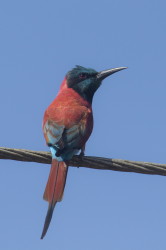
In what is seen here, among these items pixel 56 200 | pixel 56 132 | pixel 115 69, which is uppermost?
pixel 115 69

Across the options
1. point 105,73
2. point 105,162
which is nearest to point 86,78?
point 105,73

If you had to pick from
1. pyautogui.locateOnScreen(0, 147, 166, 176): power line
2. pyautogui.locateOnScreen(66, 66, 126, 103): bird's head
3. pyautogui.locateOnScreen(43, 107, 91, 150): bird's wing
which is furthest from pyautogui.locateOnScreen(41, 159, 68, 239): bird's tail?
pyautogui.locateOnScreen(66, 66, 126, 103): bird's head

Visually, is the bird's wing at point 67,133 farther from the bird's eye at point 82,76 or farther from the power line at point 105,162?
the bird's eye at point 82,76

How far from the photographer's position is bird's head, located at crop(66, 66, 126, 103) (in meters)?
7.16

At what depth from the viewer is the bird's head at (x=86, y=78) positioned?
716 centimetres

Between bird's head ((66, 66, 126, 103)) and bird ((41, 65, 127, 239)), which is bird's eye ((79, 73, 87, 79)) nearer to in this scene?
bird's head ((66, 66, 126, 103))

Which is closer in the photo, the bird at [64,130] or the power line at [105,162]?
the power line at [105,162]

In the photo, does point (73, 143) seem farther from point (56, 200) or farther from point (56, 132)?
point (56, 200)

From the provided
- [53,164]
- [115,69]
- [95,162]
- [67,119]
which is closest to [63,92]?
[115,69]

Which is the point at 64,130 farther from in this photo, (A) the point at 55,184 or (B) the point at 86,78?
(B) the point at 86,78

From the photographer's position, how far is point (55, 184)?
16.6 ft

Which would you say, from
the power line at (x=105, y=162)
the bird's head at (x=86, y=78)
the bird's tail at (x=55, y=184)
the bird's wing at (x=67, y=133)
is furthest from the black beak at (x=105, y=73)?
the power line at (x=105, y=162)

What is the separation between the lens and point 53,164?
17.0ft

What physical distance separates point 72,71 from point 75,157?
6.92ft
